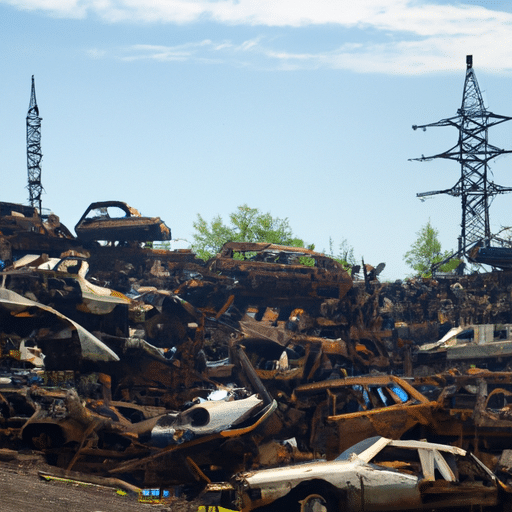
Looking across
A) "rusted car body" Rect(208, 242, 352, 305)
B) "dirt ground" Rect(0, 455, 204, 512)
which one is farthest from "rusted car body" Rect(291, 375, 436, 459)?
"rusted car body" Rect(208, 242, 352, 305)

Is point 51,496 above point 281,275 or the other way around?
the other way around

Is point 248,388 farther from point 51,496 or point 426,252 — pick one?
point 426,252

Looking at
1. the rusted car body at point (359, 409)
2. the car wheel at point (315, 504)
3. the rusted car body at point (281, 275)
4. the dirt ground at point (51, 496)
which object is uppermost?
the rusted car body at point (281, 275)

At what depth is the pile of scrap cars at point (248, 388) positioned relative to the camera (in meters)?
8.20

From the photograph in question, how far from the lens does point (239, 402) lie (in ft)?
39.8

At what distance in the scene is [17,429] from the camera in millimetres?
10383

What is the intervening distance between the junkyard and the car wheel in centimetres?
2

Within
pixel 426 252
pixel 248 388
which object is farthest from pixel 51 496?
pixel 426 252

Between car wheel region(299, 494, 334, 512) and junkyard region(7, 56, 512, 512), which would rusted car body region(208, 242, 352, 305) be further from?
car wheel region(299, 494, 334, 512)

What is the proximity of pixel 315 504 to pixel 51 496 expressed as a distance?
3.26 metres

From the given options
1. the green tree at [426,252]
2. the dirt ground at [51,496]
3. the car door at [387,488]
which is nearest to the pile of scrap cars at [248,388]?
the car door at [387,488]

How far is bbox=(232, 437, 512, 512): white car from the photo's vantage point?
7707 millimetres

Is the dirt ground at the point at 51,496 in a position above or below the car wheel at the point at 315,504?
below

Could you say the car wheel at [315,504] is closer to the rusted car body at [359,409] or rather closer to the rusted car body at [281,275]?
the rusted car body at [359,409]
